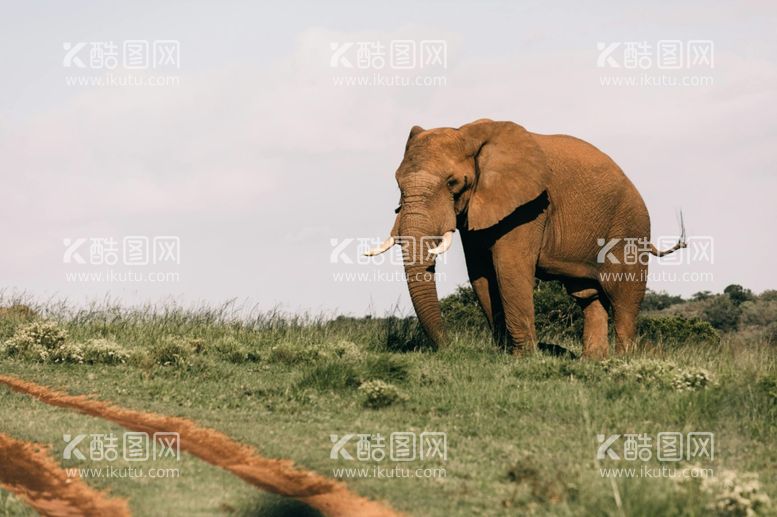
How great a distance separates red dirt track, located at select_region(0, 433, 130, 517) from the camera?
11.3m

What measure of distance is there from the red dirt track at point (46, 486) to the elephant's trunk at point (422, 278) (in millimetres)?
8543

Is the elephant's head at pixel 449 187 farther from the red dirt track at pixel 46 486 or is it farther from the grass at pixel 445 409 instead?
the red dirt track at pixel 46 486

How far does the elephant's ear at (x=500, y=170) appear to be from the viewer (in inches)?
826

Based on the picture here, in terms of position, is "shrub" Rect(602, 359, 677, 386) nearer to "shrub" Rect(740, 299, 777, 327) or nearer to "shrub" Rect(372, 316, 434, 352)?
"shrub" Rect(372, 316, 434, 352)

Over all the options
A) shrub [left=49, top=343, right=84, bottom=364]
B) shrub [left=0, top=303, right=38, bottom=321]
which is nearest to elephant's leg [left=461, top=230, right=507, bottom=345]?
shrub [left=49, top=343, right=84, bottom=364]

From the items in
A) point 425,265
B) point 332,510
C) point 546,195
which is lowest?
point 332,510

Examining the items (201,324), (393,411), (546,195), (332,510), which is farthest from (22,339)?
(332,510)

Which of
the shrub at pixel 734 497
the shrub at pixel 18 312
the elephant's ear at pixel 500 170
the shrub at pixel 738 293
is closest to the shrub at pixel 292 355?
the elephant's ear at pixel 500 170

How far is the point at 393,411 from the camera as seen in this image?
15664mm

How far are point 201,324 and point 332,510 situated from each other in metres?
15.3

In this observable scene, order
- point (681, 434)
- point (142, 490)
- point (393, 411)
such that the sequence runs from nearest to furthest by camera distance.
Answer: point (142, 490), point (681, 434), point (393, 411)

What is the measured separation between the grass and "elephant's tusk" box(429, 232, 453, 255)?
192cm

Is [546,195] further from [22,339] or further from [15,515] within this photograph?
[15,515]

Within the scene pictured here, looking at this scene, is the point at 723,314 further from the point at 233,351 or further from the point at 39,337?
the point at 39,337
